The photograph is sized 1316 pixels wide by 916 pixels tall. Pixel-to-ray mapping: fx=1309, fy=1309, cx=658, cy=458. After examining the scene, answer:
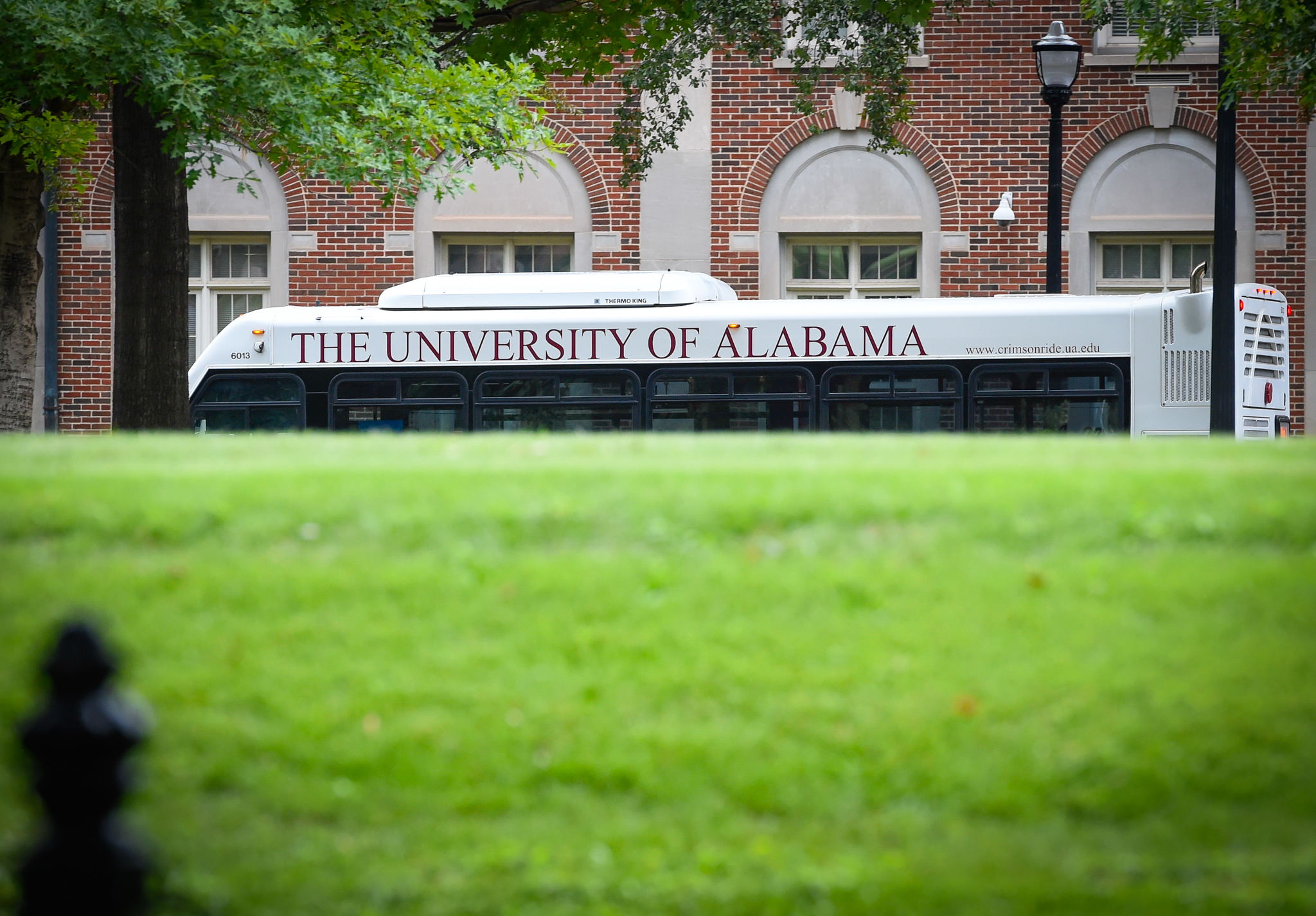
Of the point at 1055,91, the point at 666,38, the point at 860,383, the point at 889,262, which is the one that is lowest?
the point at 860,383

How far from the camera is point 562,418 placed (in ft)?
47.8

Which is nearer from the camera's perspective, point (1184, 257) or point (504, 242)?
point (1184, 257)

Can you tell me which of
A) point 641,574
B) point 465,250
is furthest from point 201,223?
point 641,574

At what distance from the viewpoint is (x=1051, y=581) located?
527cm

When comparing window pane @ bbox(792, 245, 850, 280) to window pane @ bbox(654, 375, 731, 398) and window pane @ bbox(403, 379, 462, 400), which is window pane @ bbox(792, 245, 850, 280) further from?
window pane @ bbox(403, 379, 462, 400)

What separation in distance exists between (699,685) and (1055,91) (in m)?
11.6

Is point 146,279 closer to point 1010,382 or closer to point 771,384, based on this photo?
point 771,384

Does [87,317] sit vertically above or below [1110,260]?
below

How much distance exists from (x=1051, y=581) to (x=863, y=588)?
767mm

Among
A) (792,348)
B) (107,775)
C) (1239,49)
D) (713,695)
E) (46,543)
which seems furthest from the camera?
(792,348)

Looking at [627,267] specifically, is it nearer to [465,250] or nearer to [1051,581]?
[465,250]

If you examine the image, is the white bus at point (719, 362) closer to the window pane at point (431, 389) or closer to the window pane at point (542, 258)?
the window pane at point (431, 389)

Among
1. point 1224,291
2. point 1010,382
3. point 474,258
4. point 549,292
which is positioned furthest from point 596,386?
point 474,258

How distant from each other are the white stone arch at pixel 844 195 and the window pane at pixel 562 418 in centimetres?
634
